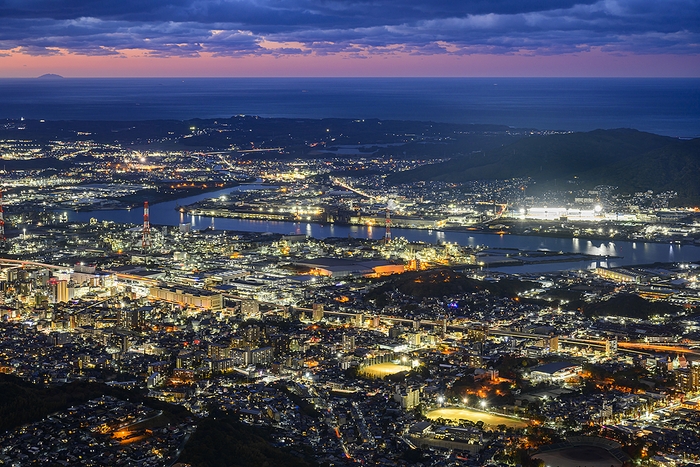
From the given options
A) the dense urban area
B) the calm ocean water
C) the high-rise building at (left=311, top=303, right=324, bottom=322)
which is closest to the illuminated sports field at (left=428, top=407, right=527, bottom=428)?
Answer: the dense urban area

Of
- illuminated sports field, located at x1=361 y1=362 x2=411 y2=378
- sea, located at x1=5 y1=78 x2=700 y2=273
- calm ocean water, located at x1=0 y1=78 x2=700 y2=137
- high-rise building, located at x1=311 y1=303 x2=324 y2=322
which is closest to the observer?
illuminated sports field, located at x1=361 y1=362 x2=411 y2=378

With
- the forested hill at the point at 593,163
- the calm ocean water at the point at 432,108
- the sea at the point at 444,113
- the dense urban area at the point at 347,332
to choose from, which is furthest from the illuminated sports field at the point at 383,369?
the calm ocean water at the point at 432,108

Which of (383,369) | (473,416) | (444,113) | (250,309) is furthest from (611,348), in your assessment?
(444,113)

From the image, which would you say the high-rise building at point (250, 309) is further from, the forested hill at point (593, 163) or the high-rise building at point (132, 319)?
the forested hill at point (593, 163)

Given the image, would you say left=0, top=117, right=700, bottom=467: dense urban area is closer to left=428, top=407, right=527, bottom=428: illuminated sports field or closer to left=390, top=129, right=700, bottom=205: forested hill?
left=428, top=407, right=527, bottom=428: illuminated sports field

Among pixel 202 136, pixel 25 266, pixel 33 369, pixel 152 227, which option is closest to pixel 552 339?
pixel 33 369

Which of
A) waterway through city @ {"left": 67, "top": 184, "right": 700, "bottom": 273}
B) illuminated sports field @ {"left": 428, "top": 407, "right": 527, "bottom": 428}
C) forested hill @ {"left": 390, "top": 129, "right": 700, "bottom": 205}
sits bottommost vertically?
illuminated sports field @ {"left": 428, "top": 407, "right": 527, "bottom": 428}

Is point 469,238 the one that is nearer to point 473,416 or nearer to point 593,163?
point 593,163
